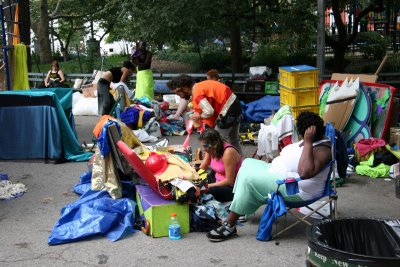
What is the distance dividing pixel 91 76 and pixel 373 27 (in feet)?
30.4

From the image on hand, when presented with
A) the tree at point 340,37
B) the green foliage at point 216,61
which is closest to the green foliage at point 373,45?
the tree at point 340,37

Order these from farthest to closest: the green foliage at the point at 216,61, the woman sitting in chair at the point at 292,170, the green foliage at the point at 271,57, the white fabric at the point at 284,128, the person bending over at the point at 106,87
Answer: the green foliage at the point at 216,61 < the green foliage at the point at 271,57 < the person bending over at the point at 106,87 < the white fabric at the point at 284,128 < the woman sitting in chair at the point at 292,170

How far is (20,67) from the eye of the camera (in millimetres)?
10891

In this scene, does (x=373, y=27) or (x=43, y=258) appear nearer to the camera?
(x=43, y=258)

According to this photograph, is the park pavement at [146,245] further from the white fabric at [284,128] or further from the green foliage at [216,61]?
the green foliage at [216,61]

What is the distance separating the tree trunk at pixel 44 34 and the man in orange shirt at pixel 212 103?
23.1m

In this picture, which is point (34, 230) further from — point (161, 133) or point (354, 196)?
point (161, 133)

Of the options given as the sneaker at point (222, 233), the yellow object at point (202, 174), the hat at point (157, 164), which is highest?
the hat at point (157, 164)

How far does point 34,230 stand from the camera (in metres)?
5.99

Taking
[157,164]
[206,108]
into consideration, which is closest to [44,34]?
[206,108]

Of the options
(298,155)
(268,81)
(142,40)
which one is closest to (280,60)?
(268,81)

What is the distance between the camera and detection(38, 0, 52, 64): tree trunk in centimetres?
2888

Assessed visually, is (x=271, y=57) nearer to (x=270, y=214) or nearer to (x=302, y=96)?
(x=302, y=96)

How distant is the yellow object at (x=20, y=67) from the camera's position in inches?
424
